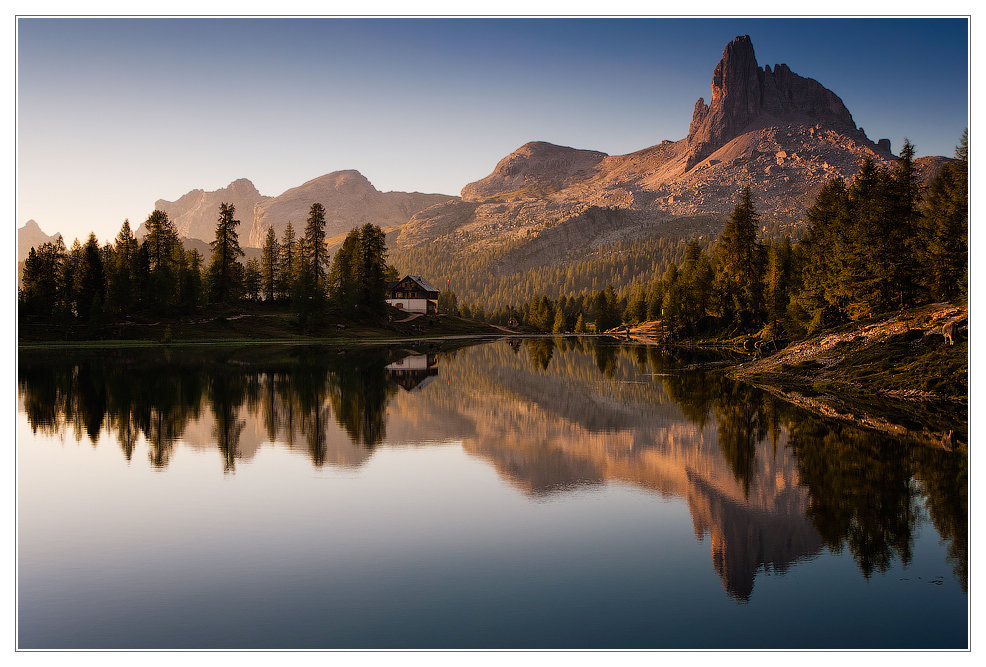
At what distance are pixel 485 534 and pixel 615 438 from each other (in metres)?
10.2

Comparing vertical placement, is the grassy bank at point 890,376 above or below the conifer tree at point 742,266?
below

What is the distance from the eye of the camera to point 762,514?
1239cm

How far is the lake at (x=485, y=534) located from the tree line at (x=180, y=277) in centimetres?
6889

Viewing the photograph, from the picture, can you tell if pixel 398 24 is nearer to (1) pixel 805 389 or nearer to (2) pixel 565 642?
(2) pixel 565 642

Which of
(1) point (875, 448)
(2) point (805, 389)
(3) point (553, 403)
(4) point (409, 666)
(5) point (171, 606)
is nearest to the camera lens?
(4) point (409, 666)

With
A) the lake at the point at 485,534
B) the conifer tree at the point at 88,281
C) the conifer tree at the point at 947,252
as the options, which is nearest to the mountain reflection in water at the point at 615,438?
the lake at the point at 485,534

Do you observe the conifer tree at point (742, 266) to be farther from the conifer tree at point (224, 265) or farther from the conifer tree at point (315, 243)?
the conifer tree at point (224, 265)

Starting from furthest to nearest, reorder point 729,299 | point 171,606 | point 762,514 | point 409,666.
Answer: point 729,299 → point 762,514 → point 171,606 → point 409,666

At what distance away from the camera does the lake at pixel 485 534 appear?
808 centimetres

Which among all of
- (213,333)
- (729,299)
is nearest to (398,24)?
(729,299)

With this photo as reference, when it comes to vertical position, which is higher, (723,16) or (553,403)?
(723,16)

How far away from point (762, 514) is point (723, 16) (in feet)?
33.8

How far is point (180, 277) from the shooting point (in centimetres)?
10194

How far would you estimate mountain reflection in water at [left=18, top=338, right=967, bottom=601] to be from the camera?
11.7 m
